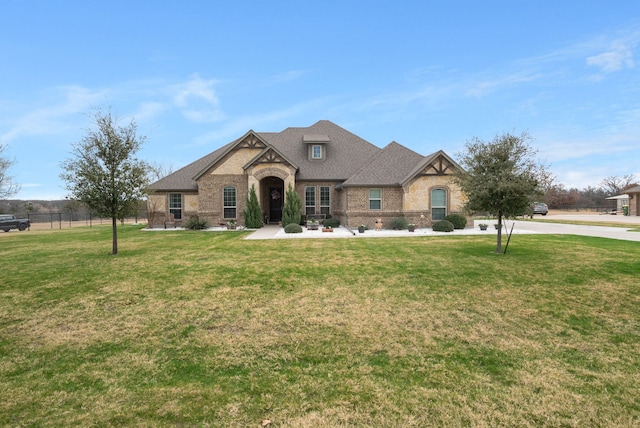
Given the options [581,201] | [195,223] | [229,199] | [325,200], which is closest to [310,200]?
[325,200]

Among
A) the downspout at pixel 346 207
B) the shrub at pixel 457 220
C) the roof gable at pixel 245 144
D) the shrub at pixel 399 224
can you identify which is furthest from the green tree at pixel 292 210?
the shrub at pixel 457 220

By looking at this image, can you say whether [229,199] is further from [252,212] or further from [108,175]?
[108,175]

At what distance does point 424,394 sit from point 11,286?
11.0m

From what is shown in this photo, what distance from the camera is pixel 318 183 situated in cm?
2727

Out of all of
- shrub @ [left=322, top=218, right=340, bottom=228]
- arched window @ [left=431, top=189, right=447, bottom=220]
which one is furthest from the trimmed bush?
arched window @ [left=431, top=189, right=447, bottom=220]

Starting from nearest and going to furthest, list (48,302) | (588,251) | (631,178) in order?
(48,302)
(588,251)
(631,178)

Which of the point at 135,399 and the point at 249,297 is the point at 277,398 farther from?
the point at 249,297

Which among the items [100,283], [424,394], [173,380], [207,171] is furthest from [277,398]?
[207,171]

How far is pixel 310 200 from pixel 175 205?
38.2ft

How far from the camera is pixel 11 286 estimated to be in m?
8.80

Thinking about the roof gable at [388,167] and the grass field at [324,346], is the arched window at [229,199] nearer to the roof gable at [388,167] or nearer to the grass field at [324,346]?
the roof gable at [388,167]

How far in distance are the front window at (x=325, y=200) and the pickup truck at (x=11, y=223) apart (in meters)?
28.8

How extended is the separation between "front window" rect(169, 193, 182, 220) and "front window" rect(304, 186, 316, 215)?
10.8 meters

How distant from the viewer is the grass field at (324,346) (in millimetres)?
3469
